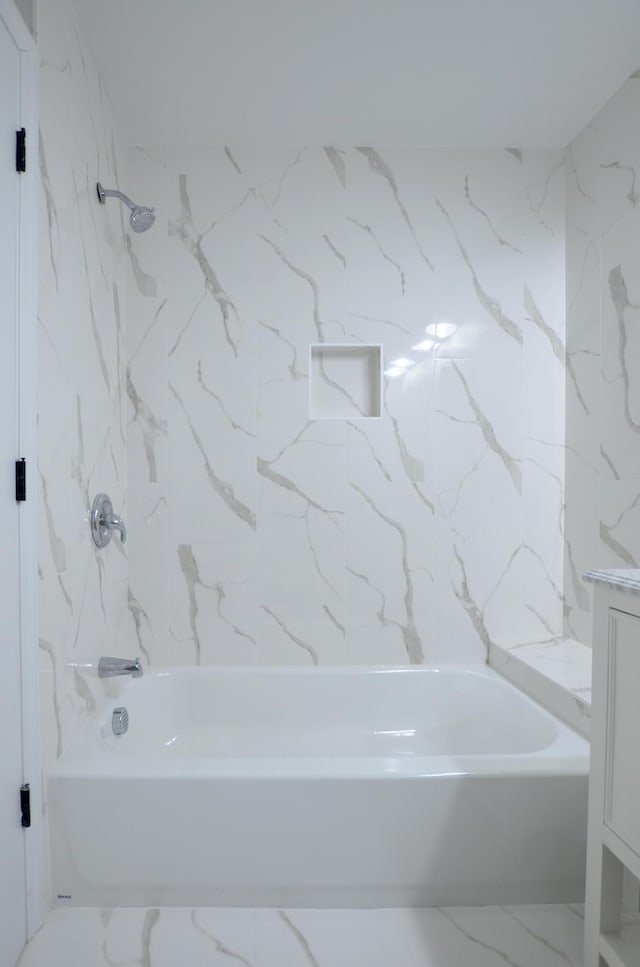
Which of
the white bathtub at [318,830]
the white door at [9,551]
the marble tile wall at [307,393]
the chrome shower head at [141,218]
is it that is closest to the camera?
the white door at [9,551]

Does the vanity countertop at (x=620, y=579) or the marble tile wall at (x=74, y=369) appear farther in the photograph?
the marble tile wall at (x=74, y=369)

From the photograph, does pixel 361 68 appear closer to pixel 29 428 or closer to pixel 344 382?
pixel 344 382

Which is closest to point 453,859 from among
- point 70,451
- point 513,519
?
point 513,519

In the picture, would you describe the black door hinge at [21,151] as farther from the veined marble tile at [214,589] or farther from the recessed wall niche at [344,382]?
the veined marble tile at [214,589]

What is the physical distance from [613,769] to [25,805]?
134cm

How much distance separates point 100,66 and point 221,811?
2290mm

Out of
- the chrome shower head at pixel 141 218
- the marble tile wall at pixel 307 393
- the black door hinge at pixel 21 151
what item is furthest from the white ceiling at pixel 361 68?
the black door hinge at pixel 21 151

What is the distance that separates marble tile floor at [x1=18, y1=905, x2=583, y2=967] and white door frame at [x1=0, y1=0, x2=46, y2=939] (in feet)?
0.50

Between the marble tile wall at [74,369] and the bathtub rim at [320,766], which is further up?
the marble tile wall at [74,369]

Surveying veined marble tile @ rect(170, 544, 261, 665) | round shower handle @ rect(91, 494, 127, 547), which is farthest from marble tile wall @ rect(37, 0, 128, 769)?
veined marble tile @ rect(170, 544, 261, 665)

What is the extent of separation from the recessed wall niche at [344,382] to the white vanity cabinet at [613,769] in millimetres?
1405

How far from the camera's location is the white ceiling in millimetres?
1797

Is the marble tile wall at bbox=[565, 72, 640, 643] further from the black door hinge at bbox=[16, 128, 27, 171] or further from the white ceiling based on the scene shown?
the black door hinge at bbox=[16, 128, 27, 171]

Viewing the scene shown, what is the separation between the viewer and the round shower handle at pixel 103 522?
6.66 feet
